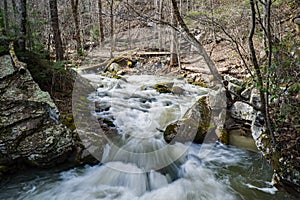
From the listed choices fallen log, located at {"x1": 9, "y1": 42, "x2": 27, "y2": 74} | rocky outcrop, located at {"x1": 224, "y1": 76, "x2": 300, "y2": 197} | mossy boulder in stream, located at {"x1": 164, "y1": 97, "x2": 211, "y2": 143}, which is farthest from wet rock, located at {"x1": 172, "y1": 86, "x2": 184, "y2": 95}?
fallen log, located at {"x1": 9, "y1": 42, "x2": 27, "y2": 74}

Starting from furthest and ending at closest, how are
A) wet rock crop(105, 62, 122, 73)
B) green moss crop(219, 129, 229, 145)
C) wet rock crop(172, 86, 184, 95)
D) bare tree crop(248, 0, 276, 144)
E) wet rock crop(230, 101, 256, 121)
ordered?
1. wet rock crop(105, 62, 122, 73)
2. wet rock crop(172, 86, 184, 95)
3. wet rock crop(230, 101, 256, 121)
4. green moss crop(219, 129, 229, 145)
5. bare tree crop(248, 0, 276, 144)

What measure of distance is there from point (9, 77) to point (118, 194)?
3268 mm

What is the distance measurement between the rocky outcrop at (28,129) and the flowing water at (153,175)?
1.13ft

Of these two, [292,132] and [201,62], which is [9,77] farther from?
[201,62]

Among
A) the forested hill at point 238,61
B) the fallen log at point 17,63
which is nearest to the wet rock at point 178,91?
the forested hill at point 238,61

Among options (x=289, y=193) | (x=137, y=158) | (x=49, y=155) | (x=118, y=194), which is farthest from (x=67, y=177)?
(x=289, y=193)

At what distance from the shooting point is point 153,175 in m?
4.27

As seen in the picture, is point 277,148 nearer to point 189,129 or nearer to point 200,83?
point 189,129

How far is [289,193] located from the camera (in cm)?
335

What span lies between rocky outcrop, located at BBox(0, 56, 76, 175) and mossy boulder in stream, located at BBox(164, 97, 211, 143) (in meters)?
2.16

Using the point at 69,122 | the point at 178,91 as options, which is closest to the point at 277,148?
the point at 69,122

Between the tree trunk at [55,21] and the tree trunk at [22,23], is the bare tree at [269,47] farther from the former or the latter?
the tree trunk at [55,21]

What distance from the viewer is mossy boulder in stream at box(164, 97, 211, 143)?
16.6ft

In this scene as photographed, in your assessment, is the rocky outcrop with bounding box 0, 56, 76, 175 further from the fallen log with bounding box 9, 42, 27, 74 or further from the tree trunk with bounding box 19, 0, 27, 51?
the tree trunk with bounding box 19, 0, 27, 51
